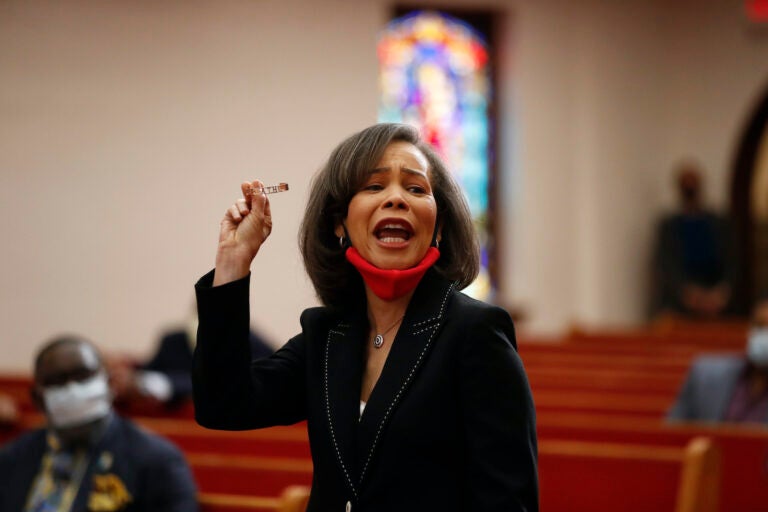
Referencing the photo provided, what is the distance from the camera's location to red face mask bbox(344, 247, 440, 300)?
5.53 ft

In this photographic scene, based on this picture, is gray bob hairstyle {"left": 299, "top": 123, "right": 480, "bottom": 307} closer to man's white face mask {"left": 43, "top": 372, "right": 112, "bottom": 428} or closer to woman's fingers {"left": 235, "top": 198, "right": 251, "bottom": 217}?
woman's fingers {"left": 235, "top": 198, "right": 251, "bottom": 217}

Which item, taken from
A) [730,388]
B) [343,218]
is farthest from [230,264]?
[730,388]

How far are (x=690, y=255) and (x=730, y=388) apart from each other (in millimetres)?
5945

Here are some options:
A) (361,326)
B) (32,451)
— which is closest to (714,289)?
(32,451)

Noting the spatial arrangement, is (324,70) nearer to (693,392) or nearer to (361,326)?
(693,392)

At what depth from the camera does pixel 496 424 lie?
5.24 feet

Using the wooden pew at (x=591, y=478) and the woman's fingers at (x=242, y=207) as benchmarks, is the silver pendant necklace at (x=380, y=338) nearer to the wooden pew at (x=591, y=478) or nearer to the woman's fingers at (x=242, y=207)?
the woman's fingers at (x=242, y=207)

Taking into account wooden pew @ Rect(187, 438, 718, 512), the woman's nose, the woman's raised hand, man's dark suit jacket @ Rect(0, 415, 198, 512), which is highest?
the woman's nose

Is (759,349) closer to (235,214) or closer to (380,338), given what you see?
(380,338)

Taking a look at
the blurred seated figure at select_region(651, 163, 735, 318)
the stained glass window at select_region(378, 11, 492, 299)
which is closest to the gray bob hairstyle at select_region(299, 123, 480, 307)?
the stained glass window at select_region(378, 11, 492, 299)

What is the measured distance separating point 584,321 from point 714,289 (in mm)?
1300

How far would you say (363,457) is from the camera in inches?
64.5

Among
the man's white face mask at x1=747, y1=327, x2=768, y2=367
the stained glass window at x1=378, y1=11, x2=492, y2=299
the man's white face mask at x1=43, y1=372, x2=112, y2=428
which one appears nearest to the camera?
the man's white face mask at x1=43, y1=372, x2=112, y2=428

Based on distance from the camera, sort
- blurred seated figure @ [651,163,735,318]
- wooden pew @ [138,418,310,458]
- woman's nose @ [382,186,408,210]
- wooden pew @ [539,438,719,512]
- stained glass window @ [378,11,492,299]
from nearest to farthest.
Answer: woman's nose @ [382,186,408,210] → wooden pew @ [539,438,719,512] → wooden pew @ [138,418,310,458] → stained glass window @ [378,11,492,299] → blurred seated figure @ [651,163,735,318]
